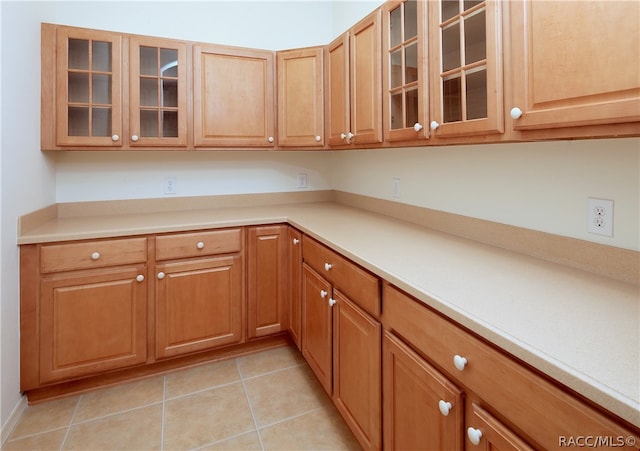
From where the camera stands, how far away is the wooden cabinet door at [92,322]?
6.07 ft

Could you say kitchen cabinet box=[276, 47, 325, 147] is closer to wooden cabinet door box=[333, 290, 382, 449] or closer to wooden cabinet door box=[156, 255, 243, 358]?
wooden cabinet door box=[156, 255, 243, 358]

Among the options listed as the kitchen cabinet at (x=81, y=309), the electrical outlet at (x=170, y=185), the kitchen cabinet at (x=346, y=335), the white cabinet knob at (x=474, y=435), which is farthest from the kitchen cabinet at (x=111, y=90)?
the white cabinet knob at (x=474, y=435)

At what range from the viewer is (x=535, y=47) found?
1021mm

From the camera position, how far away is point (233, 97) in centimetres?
239

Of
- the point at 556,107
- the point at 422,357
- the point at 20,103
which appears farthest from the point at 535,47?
the point at 20,103

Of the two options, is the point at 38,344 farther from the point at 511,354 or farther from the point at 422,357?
the point at 511,354

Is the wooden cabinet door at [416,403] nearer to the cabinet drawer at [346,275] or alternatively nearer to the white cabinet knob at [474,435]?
the white cabinet knob at [474,435]

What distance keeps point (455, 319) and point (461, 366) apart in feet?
0.37

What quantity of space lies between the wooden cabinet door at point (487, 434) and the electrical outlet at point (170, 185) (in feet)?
7.51

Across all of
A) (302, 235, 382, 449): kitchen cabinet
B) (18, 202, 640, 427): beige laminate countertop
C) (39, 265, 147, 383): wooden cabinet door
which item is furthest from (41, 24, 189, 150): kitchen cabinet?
(302, 235, 382, 449): kitchen cabinet

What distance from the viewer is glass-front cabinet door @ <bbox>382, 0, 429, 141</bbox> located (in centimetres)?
148

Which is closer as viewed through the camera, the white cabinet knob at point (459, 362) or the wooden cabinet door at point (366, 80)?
the white cabinet knob at point (459, 362)

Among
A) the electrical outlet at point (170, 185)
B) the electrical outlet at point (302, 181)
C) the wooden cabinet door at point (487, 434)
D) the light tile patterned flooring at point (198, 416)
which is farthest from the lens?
the electrical outlet at point (302, 181)

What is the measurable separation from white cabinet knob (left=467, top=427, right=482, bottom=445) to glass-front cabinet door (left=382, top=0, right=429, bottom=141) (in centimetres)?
106
